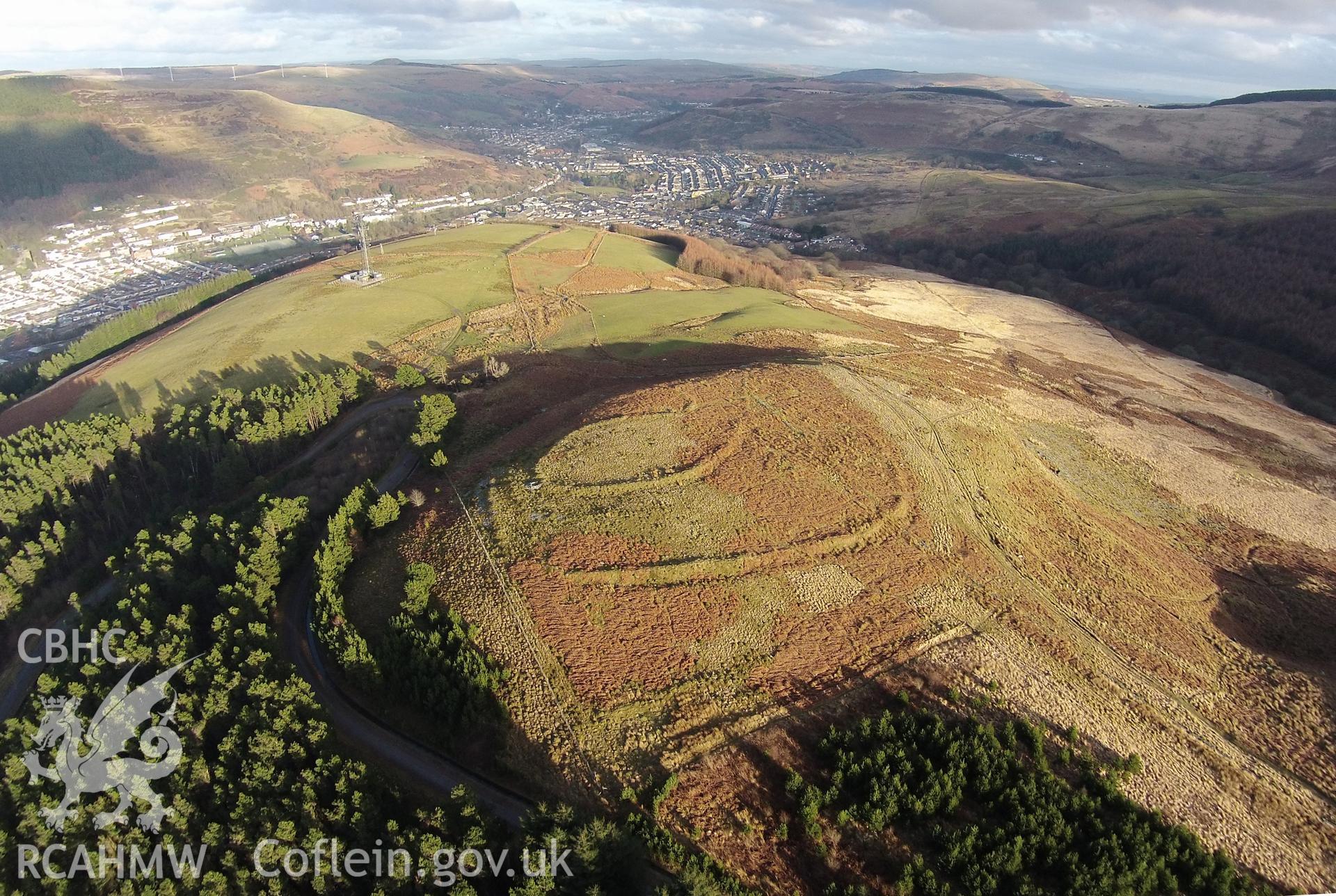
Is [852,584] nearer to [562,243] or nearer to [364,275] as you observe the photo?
[364,275]

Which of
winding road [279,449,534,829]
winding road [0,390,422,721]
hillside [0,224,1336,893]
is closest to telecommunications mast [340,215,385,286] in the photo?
hillside [0,224,1336,893]

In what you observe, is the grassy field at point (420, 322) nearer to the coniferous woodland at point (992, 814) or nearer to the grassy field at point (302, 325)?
the grassy field at point (302, 325)

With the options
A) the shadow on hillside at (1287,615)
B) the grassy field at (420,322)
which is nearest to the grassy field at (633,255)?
the grassy field at (420,322)

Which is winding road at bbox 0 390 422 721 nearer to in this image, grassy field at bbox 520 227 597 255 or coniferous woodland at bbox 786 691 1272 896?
coniferous woodland at bbox 786 691 1272 896

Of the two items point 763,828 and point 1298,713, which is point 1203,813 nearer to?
point 1298,713

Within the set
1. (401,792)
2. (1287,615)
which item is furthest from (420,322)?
(1287,615)
